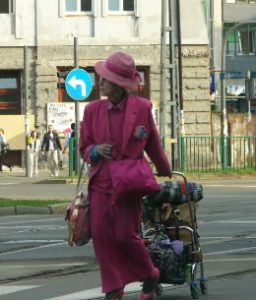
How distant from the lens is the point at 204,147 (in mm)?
35250

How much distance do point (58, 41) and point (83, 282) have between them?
29864 millimetres

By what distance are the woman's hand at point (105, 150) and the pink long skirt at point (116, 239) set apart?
287 mm

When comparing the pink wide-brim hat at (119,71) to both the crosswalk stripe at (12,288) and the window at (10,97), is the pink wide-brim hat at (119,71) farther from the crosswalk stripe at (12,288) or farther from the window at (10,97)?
the window at (10,97)

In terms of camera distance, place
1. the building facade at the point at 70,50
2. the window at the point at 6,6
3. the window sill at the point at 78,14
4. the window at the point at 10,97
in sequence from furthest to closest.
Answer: the window at the point at 6,6 → the window sill at the point at 78,14 → the window at the point at 10,97 → the building facade at the point at 70,50

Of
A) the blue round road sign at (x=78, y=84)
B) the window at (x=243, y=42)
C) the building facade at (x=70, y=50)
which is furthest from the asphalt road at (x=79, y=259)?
the window at (x=243, y=42)

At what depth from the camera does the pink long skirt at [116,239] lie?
7.53m

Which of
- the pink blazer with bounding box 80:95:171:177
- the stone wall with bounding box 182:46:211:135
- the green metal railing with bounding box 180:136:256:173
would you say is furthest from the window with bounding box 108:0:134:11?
the pink blazer with bounding box 80:95:171:177

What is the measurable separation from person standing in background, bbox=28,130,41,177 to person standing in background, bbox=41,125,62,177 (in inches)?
11.2

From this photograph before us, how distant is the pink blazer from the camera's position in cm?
754

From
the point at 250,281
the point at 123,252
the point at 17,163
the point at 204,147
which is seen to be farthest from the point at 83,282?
the point at 17,163

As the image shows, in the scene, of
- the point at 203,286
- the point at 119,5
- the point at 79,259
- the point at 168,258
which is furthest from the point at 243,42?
the point at 168,258

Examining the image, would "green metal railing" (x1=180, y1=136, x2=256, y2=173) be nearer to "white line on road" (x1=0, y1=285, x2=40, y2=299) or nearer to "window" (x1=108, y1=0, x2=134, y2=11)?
→ "window" (x1=108, y1=0, x2=134, y2=11)

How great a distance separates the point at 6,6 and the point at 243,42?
147 ft

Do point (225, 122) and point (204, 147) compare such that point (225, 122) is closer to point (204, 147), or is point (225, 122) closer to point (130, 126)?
point (204, 147)
